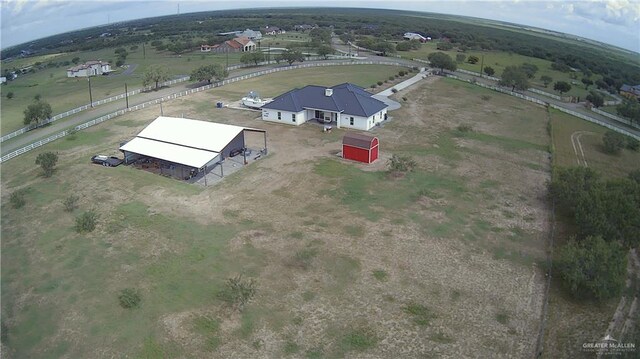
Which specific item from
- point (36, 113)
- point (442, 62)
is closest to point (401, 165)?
point (36, 113)

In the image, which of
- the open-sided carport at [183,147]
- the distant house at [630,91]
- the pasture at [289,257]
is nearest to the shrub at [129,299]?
the pasture at [289,257]

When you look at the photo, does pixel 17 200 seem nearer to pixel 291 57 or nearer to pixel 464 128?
pixel 464 128

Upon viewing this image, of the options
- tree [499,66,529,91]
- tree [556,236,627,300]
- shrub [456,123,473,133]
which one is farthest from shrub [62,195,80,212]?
tree [499,66,529,91]

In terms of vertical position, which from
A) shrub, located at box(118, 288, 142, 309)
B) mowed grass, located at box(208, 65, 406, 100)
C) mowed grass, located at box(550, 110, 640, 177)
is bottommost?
shrub, located at box(118, 288, 142, 309)

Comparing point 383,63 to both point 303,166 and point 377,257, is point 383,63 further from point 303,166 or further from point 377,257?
point 377,257

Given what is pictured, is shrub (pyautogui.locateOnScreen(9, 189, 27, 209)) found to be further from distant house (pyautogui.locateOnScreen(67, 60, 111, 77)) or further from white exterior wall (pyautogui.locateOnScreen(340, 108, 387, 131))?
distant house (pyautogui.locateOnScreen(67, 60, 111, 77))
